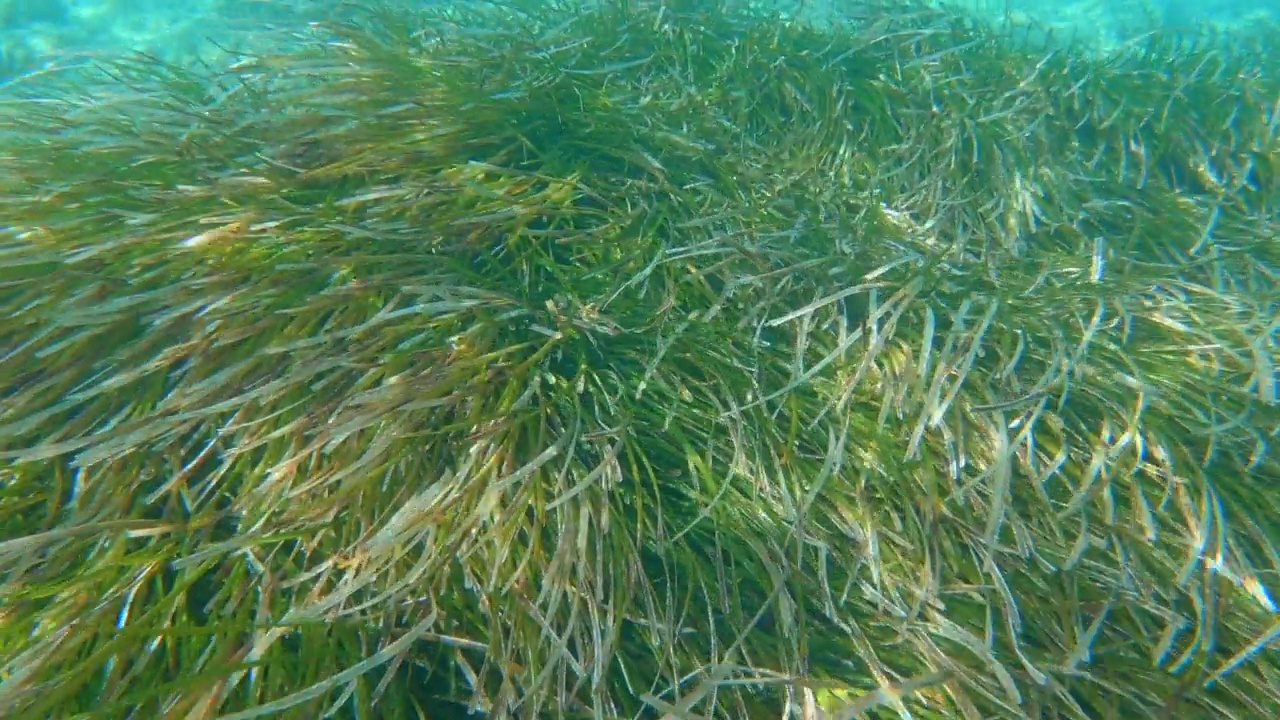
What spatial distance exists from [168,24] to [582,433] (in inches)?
215

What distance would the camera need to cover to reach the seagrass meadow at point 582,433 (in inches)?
65.6

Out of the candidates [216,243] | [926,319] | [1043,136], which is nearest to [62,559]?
[216,243]

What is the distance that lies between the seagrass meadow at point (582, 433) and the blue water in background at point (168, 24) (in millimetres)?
2339

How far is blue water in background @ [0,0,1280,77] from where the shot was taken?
4.76 meters

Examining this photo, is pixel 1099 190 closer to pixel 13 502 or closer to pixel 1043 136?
pixel 1043 136

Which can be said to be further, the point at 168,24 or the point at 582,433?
the point at 168,24

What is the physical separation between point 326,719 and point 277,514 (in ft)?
1.81

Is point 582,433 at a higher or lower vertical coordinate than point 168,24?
higher

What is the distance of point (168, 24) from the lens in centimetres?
523

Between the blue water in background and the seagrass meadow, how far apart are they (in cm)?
234

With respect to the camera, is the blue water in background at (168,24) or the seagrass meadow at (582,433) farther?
the blue water in background at (168,24)

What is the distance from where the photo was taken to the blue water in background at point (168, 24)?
15.6 feet

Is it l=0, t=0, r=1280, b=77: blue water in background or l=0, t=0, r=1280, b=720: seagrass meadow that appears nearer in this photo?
l=0, t=0, r=1280, b=720: seagrass meadow

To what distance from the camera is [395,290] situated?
213cm
